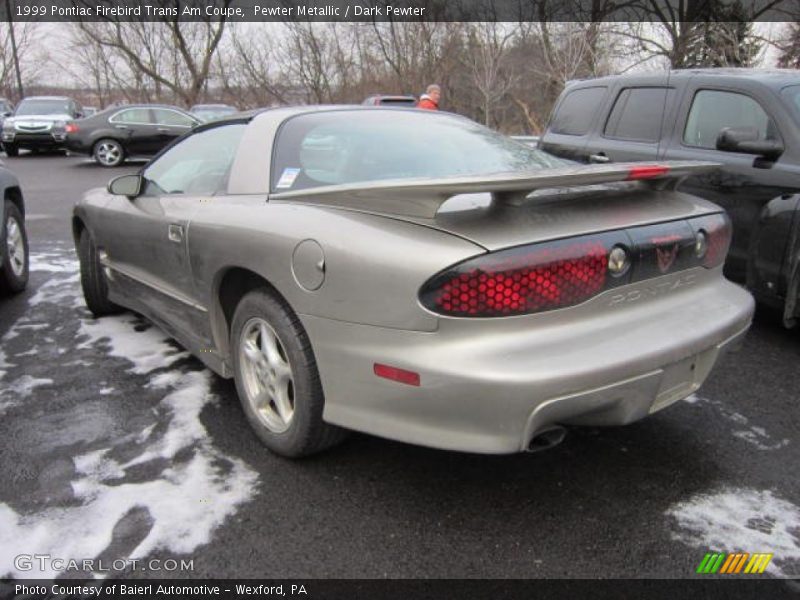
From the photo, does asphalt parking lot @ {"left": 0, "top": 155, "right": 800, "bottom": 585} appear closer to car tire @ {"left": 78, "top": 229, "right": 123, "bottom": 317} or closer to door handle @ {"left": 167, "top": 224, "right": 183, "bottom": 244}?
door handle @ {"left": 167, "top": 224, "right": 183, "bottom": 244}

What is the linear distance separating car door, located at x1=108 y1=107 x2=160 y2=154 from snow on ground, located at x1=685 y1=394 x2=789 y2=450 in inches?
599

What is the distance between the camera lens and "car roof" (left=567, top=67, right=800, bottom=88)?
4402mm

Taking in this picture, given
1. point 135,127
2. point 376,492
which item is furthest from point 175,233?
point 135,127

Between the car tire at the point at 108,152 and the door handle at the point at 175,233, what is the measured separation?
564 inches

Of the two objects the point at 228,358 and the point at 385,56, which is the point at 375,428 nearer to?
the point at 228,358

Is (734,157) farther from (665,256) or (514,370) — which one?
(514,370)

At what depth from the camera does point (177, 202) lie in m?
3.31

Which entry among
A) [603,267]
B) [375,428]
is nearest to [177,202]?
[375,428]

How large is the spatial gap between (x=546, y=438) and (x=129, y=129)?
1594 cm

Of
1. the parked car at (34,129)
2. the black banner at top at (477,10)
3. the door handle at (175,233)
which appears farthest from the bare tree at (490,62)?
the door handle at (175,233)

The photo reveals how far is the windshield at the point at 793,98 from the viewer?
4162 mm

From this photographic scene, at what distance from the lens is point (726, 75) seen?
4680 millimetres

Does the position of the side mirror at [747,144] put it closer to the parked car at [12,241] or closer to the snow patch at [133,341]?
the snow patch at [133,341]

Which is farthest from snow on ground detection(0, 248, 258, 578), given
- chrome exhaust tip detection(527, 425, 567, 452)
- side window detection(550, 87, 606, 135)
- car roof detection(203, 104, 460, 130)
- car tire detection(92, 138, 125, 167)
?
car tire detection(92, 138, 125, 167)
